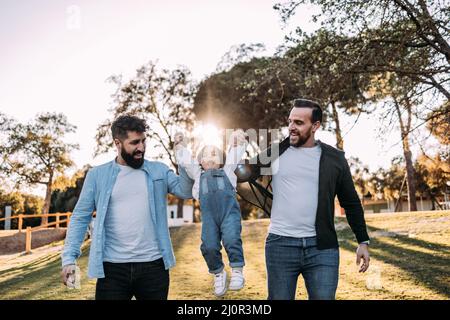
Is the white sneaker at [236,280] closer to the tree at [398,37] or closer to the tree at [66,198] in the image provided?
the tree at [398,37]

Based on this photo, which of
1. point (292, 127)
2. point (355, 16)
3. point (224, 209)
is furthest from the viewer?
point (355, 16)

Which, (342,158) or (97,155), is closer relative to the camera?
(342,158)

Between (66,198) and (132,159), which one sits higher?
(66,198)

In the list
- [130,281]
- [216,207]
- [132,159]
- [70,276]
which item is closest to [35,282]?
[70,276]

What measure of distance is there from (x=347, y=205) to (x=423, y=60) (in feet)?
23.9

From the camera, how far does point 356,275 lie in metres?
11.4

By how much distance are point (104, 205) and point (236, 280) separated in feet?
4.04

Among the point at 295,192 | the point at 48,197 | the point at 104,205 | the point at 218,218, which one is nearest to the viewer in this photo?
the point at 218,218

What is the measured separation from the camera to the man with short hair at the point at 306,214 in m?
3.73

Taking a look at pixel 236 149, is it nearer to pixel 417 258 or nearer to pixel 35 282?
pixel 417 258

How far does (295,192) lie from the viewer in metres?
3.86

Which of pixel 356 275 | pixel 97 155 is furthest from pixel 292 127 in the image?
pixel 97 155
